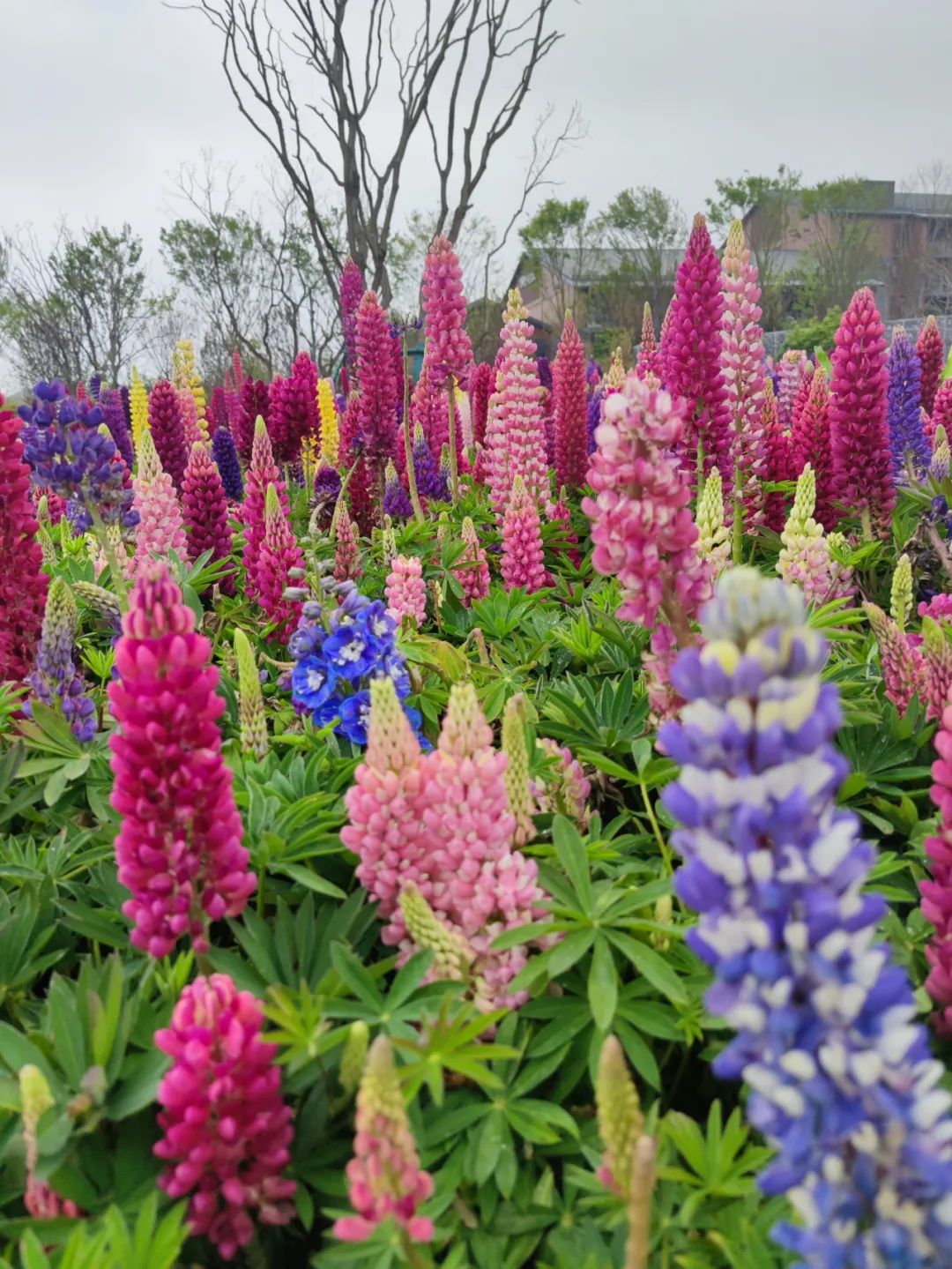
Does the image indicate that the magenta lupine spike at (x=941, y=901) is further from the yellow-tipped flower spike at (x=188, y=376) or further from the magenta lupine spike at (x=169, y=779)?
the yellow-tipped flower spike at (x=188, y=376)

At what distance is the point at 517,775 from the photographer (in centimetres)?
149

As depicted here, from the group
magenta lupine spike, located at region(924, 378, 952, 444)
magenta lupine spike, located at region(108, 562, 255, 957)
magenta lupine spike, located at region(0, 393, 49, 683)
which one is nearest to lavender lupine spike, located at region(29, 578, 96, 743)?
magenta lupine spike, located at region(0, 393, 49, 683)

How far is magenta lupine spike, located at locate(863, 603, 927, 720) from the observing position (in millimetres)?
2027

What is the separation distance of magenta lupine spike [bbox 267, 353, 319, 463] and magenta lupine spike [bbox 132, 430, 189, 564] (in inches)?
66.6

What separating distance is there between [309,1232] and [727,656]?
1057mm

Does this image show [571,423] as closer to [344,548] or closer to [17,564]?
[344,548]

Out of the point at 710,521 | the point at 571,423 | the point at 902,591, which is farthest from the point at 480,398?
the point at 902,591

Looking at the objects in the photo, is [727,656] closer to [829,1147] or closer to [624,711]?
[829,1147]

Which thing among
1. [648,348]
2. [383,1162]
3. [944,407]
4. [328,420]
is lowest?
[383,1162]

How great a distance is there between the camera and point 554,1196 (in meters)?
1.20

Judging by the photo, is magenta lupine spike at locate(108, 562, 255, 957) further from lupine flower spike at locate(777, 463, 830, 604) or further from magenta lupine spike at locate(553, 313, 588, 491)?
magenta lupine spike at locate(553, 313, 588, 491)

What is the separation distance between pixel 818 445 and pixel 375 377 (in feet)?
7.13

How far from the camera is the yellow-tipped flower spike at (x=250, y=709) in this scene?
1859 millimetres

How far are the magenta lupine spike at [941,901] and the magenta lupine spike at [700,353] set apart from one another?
220 centimetres
